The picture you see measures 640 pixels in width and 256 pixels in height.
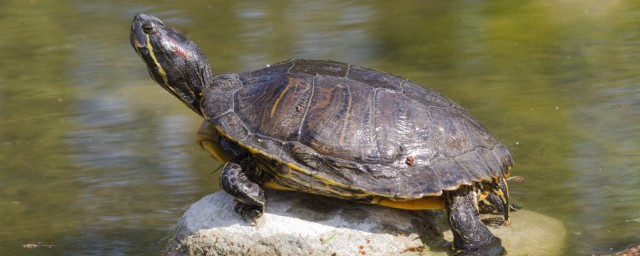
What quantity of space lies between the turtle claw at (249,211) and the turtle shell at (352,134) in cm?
20

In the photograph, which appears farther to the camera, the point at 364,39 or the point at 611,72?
the point at 364,39

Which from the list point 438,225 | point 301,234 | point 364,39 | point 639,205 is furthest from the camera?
point 364,39

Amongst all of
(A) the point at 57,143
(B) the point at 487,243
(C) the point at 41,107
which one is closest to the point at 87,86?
(C) the point at 41,107

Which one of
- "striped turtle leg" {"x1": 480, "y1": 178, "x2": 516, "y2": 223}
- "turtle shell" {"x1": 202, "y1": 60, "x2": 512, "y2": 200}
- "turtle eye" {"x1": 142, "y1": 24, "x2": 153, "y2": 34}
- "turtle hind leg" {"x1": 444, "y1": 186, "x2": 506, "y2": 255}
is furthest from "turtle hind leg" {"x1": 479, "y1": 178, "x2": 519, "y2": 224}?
"turtle eye" {"x1": 142, "y1": 24, "x2": 153, "y2": 34}

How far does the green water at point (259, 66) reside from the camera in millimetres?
6113

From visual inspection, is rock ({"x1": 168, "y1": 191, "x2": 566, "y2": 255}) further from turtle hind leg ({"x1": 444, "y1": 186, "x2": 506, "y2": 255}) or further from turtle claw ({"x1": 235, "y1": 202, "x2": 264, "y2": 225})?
turtle hind leg ({"x1": 444, "y1": 186, "x2": 506, "y2": 255})

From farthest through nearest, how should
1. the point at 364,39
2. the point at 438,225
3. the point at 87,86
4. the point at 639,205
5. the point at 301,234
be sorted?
the point at 364,39, the point at 87,86, the point at 639,205, the point at 438,225, the point at 301,234

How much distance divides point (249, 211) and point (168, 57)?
1.12 metres

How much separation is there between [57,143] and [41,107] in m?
1.11

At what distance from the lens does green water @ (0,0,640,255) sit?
6.11 meters

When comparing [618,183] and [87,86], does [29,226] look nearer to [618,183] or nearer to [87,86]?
[87,86]

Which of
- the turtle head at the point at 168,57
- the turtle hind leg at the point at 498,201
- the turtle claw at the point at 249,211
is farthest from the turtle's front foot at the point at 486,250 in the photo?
the turtle head at the point at 168,57

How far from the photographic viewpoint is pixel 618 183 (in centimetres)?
611

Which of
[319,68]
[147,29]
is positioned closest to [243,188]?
[319,68]
